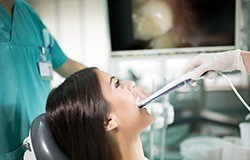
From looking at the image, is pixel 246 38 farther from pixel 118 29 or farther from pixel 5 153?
pixel 5 153

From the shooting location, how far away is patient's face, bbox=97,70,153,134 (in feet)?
3.77

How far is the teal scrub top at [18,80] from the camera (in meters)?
1.14

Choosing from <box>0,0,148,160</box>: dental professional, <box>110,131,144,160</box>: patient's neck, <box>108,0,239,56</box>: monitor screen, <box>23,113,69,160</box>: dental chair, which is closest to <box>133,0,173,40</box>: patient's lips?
<box>108,0,239,56</box>: monitor screen

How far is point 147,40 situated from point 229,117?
995mm

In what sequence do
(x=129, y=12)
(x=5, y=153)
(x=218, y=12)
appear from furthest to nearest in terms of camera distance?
(x=129, y=12) → (x=218, y=12) → (x=5, y=153)

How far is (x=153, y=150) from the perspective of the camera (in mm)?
2459

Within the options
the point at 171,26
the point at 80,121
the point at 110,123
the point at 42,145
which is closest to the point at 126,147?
the point at 110,123

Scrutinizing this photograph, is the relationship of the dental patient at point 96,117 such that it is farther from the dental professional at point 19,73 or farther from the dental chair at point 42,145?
the dental professional at point 19,73

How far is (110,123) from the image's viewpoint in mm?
1111

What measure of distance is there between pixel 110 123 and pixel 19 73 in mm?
460

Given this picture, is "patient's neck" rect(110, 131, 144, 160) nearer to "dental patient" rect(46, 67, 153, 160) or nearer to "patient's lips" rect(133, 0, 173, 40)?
"dental patient" rect(46, 67, 153, 160)

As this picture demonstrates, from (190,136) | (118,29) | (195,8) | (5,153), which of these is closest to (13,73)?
(5,153)

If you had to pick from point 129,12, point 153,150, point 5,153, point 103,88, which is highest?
point 129,12

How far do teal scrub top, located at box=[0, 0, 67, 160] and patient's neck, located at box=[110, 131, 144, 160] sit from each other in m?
0.41
